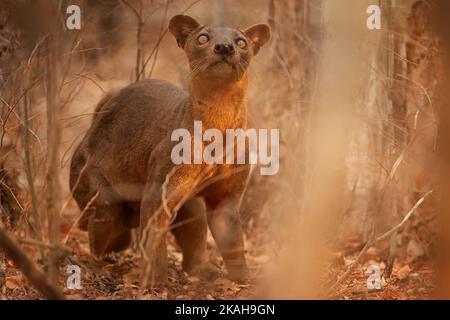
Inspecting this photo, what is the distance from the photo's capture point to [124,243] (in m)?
7.64

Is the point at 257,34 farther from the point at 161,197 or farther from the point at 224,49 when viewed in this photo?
the point at 161,197

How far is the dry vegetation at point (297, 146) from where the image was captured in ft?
17.7

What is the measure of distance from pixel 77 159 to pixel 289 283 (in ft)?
9.53

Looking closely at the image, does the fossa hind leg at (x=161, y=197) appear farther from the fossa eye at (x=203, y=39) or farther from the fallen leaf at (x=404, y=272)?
the fallen leaf at (x=404, y=272)

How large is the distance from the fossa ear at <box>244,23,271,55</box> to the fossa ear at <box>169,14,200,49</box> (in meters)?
0.42

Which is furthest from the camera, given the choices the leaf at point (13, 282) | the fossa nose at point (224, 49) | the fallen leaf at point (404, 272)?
the fallen leaf at point (404, 272)

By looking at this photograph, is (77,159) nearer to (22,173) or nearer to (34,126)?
(34,126)

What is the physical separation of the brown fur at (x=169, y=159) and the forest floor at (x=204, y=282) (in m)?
0.18

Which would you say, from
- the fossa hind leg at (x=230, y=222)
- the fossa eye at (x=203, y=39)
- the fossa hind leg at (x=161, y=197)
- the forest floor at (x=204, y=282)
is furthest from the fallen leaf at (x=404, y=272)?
the fossa eye at (x=203, y=39)

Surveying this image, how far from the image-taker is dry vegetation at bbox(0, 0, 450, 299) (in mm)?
5387

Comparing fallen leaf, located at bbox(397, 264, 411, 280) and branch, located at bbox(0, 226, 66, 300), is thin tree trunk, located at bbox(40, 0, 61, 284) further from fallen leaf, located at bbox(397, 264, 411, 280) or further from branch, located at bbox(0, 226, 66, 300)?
fallen leaf, located at bbox(397, 264, 411, 280)

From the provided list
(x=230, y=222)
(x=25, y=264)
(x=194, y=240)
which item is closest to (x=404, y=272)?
(x=230, y=222)

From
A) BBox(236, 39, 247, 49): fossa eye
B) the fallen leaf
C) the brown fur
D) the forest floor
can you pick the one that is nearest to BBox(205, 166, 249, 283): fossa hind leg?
the brown fur
